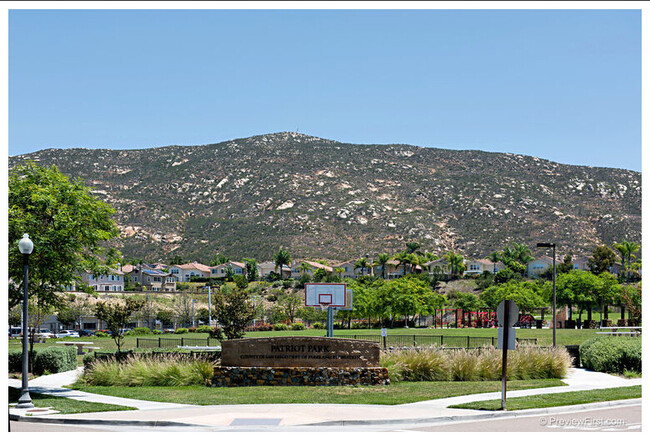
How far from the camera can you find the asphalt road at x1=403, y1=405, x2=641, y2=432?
52.0ft

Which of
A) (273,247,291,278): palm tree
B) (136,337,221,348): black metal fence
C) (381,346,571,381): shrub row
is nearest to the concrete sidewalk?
(381,346,571,381): shrub row

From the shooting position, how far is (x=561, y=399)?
68.3ft

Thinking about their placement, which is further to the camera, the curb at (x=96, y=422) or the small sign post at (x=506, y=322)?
the small sign post at (x=506, y=322)

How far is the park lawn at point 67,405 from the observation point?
65.0ft

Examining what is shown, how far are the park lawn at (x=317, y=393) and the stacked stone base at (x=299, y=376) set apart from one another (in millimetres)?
600

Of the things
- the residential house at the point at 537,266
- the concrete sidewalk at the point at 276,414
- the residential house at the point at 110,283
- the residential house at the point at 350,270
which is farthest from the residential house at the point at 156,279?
the concrete sidewalk at the point at 276,414

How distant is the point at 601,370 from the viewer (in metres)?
30.6

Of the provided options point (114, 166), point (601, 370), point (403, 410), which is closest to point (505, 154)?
point (114, 166)

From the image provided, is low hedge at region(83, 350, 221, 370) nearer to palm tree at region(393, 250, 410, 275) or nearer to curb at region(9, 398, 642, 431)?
curb at region(9, 398, 642, 431)

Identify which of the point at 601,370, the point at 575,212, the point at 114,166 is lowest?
the point at 601,370

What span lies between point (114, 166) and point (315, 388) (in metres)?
180

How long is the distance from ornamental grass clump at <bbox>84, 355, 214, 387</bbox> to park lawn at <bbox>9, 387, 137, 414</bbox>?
3.14 meters

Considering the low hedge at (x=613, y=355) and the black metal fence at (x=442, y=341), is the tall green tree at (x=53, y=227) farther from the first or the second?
the low hedge at (x=613, y=355)
